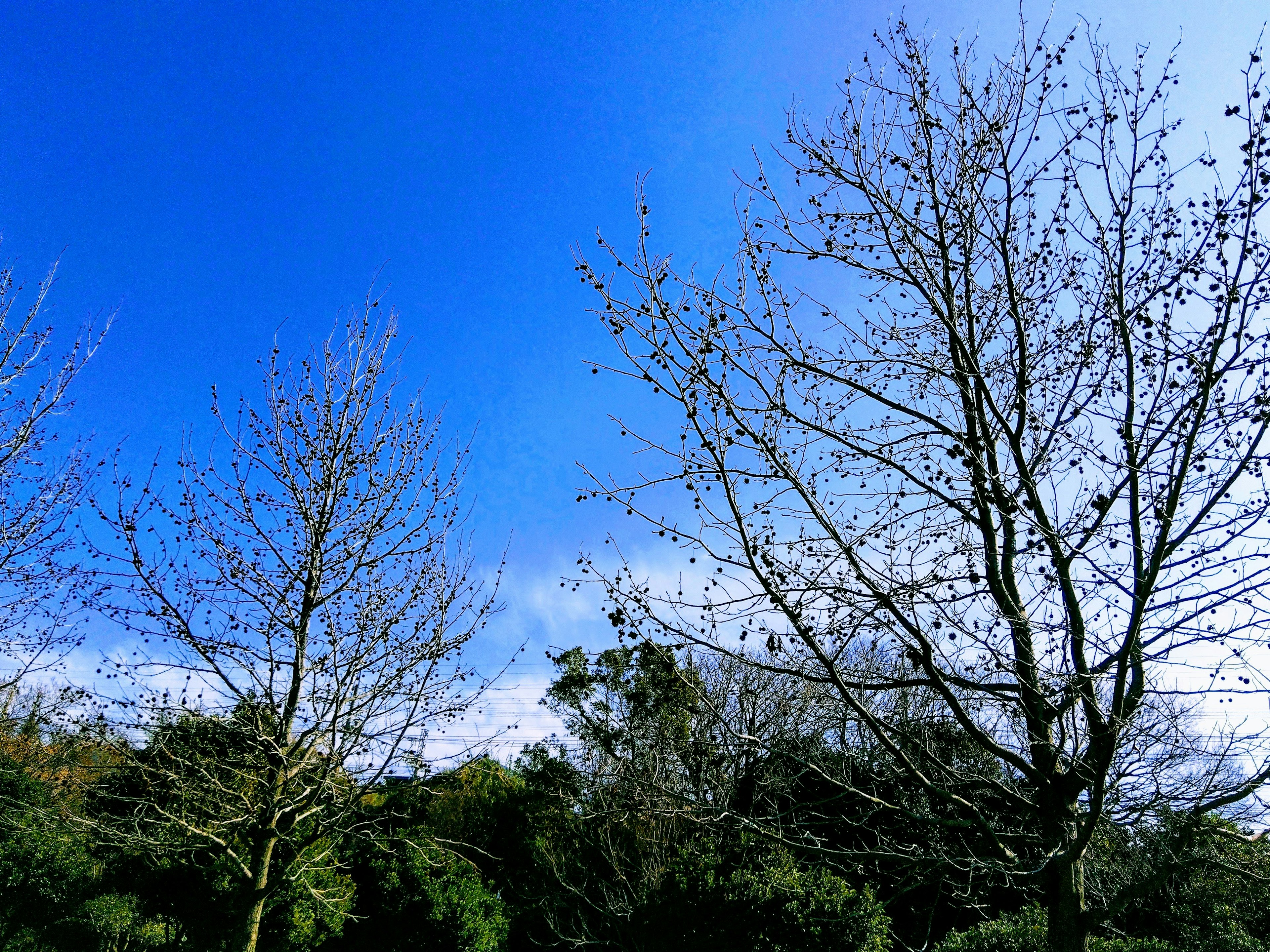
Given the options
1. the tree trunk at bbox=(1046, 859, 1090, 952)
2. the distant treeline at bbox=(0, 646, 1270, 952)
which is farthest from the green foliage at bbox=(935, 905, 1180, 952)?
the tree trunk at bbox=(1046, 859, 1090, 952)

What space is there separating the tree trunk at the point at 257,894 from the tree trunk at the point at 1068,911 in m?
6.21

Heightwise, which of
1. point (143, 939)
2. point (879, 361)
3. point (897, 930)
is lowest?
point (143, 939)

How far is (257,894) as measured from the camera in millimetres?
6738

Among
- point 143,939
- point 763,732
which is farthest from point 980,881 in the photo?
point 143,939

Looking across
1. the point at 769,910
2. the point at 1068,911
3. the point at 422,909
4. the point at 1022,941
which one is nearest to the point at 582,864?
the point at 422,909

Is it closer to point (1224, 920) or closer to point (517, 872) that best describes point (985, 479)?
point (1224, 920)

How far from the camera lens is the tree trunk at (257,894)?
661 centimetres

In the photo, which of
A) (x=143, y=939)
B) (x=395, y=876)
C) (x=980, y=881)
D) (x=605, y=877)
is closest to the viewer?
(x=980, y=881)

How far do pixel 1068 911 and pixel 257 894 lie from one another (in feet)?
21.4

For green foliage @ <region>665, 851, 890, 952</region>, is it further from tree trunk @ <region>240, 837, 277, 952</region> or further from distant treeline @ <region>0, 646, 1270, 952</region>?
tree trunk @ <region>240, 837, 277, 952</region>

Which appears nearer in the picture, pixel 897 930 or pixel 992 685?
pixel 992 685

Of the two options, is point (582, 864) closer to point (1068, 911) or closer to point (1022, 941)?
point (1022, 941)

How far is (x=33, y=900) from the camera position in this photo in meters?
13.9

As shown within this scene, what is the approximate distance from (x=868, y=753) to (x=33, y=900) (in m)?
16.8
